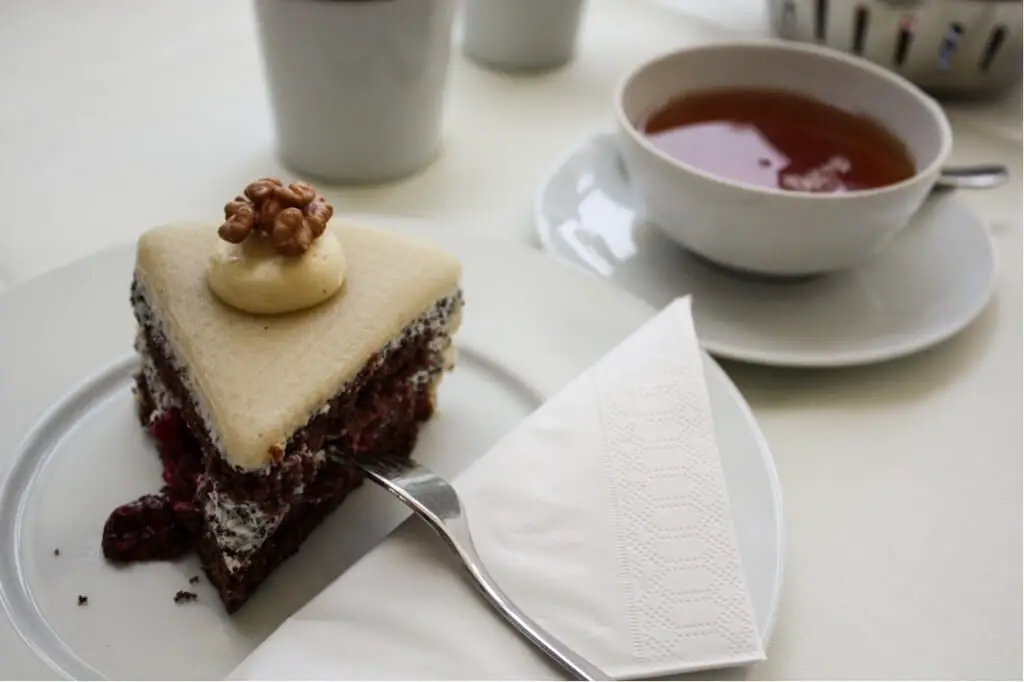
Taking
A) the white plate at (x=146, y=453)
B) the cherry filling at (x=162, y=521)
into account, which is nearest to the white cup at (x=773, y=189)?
the white plate at (x=146, y=453)

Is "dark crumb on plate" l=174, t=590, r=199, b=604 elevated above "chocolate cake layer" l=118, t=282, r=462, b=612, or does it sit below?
below

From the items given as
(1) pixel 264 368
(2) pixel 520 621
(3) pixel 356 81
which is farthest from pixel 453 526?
(3) pixel 356 81

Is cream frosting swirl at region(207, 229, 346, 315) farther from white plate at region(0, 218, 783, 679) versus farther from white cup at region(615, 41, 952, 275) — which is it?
white cup at region(615, 41, 952, 275)

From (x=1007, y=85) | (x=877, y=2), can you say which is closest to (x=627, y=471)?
(x=877, y=2)

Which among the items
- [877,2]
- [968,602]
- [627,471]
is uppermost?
[877,2]

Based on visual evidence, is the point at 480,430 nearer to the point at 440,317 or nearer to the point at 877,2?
the point at 440,317

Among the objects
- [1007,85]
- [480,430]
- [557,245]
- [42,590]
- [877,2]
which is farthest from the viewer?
[1007,85]

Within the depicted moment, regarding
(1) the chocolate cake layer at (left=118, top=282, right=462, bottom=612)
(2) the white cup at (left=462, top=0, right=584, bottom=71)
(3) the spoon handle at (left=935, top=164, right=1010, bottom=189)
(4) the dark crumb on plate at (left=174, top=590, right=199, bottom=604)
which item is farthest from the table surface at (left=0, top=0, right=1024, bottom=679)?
(4) the dark crumb on plate at (left=174, top=590, right=199, bottom=604)
